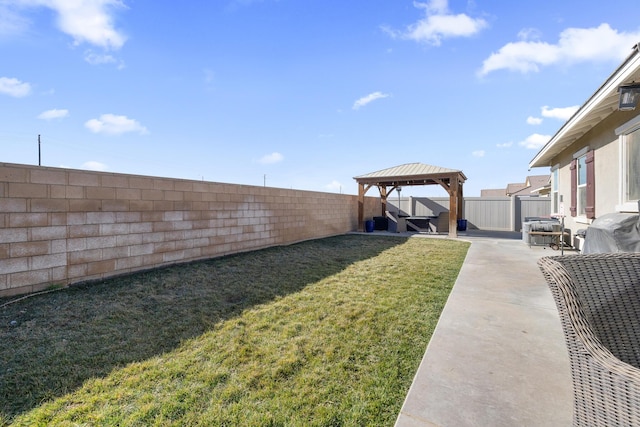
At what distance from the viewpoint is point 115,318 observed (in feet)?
10.1

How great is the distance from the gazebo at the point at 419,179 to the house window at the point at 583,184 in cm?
408

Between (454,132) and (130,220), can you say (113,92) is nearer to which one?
(130,220)

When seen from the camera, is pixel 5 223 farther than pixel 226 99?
No

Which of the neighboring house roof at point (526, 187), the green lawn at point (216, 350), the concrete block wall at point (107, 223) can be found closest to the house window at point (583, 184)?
the green lawn at point (216, 350)

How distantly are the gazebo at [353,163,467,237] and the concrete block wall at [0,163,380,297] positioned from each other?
6419 millimetres

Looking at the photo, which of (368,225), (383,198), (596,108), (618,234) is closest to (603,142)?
(596,108)

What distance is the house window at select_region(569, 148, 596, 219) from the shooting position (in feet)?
18.5

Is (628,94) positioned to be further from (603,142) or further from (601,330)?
(601,330)

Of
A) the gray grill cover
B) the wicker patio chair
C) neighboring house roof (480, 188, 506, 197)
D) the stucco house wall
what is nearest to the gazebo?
the stucco house wall

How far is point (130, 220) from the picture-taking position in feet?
15.7

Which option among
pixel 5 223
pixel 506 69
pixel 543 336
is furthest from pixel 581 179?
pixel 5 223

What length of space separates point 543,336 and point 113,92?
38.3 ft

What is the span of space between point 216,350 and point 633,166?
627 cm

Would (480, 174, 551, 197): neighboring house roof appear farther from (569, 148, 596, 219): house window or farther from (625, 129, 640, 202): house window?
(625, 129, 640, 202): house window
